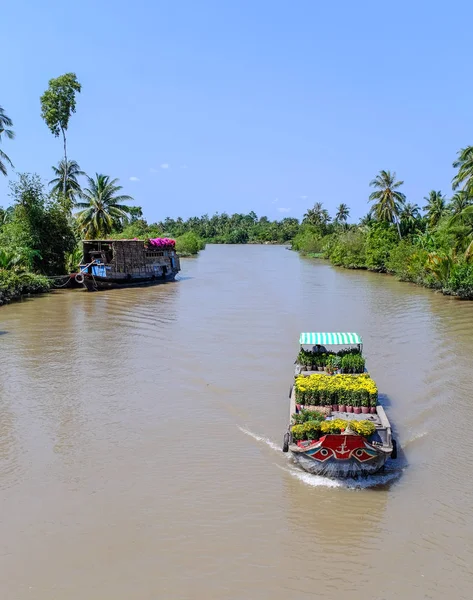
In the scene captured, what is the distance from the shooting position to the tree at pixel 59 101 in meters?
46.3

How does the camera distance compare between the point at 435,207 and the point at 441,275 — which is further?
the point at 435,207

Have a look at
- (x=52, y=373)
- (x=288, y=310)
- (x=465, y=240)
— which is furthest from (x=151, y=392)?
(x=465, y=240)

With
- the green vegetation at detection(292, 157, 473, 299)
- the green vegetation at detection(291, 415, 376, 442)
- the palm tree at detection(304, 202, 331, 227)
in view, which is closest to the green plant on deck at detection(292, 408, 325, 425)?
the green vegetation at detection(291, 415, 376, 442)

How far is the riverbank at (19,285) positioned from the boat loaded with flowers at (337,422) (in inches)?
894

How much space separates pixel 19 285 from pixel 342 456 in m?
28.1

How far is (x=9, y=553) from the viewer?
8.74 metres

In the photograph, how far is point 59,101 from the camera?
153 feet

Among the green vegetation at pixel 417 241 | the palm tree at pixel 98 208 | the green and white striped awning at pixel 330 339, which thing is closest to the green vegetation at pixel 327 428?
the green and white striped awning at pixel 330 339

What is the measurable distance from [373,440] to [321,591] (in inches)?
152

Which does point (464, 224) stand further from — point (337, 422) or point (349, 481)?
point (349, 481)

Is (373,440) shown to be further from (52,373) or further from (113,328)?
(113,328)

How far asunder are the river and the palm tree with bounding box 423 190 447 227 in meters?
50.5

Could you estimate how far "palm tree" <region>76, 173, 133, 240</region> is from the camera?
50.2 meters

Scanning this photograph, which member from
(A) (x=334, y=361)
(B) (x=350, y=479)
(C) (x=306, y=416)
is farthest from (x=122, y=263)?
(B) (x=350, y=479)
